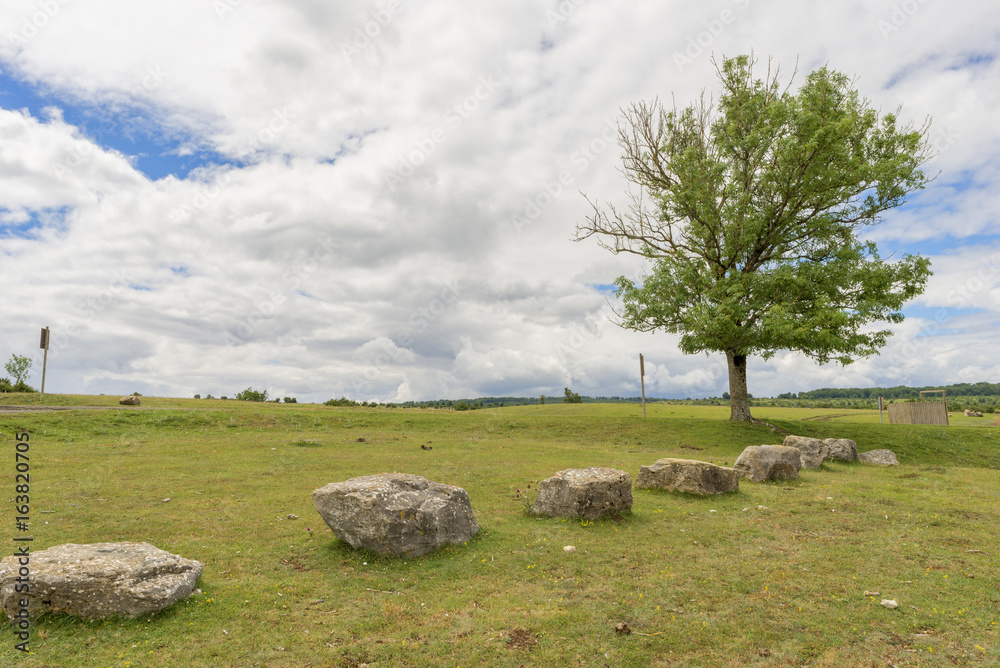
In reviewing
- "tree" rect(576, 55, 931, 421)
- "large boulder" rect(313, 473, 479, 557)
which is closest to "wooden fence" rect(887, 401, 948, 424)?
"tree" rect(576, 55, 931, 421)

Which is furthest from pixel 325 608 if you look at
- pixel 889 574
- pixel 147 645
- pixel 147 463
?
Result: pixel 147 463

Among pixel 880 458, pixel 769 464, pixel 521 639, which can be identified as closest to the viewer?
pixel 521 639

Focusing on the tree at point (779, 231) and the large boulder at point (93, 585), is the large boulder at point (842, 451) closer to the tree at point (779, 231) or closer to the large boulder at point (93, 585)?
the tree at point (779, 231)

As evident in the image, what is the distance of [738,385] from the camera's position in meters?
35.4

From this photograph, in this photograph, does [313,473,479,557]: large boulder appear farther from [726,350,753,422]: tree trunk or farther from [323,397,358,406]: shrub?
[323,397,358,406]: shrub

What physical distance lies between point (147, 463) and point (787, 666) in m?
24.7

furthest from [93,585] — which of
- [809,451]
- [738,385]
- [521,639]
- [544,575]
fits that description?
[738,385]

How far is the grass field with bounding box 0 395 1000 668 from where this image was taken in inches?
274

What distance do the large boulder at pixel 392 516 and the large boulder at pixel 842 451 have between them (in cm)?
2244

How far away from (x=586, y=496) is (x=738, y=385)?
26.5m

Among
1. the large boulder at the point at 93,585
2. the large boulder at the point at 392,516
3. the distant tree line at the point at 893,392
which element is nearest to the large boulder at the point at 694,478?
the large boulder at the point at 392,516

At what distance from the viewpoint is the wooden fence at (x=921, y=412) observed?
37.9m

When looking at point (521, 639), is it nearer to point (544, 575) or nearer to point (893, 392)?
point (544, 575)

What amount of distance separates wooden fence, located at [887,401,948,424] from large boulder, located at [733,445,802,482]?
93.2 feet
